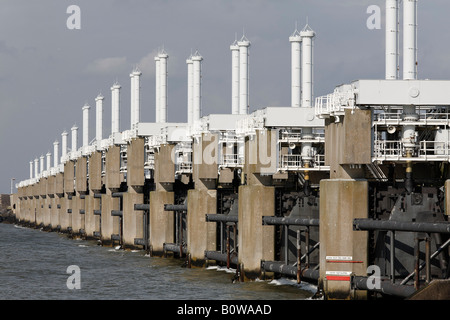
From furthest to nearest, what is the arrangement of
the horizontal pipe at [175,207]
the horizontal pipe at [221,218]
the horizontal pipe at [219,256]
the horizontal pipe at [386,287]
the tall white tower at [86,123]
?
the tall white tower at [86,123] < the horizontal pipe at [175,207] < the horizontal pipe at [219,256] < the horizontal pipe at [221,218] < the horizontal pipe at [386,287]

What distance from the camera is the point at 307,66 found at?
58.3 meters

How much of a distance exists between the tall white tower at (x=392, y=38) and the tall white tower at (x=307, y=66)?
36.2 feet

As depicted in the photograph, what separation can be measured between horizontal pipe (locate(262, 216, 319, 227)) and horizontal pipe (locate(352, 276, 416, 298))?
5459 millimetres

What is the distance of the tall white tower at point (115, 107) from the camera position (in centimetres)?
10841

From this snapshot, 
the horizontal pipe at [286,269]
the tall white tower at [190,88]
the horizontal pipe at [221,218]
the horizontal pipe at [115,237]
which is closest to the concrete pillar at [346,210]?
the horizontal pipe at [286,269]

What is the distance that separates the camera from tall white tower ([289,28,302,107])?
192 feet

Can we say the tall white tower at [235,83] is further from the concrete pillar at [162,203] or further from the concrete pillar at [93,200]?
the concrete pillar at [93,200]

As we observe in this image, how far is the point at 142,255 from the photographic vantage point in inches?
2995

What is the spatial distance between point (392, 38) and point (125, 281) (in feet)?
73.3

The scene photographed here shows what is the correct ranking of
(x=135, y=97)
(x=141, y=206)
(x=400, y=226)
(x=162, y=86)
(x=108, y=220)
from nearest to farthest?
(x=400, y=226) < (x=141, y=206) < (x=162, y=86) < (x=108, y=220) < (x=135, y=97)

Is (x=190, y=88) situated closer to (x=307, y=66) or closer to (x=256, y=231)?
(x=307, y=66)

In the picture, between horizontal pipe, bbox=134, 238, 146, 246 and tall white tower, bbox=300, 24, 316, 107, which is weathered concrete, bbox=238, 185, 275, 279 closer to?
tall white tower, bbox=300, 24, 316, 107

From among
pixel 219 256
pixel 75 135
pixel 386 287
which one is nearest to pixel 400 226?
pixel 386 287
